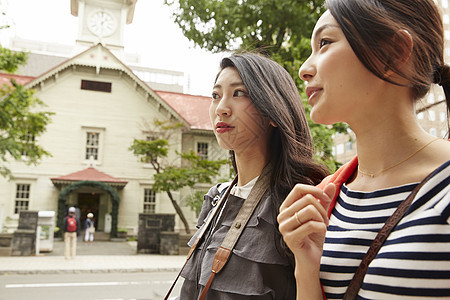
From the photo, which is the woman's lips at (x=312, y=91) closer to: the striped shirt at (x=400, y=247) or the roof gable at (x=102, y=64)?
the striped shirt at (x=400, y=247)

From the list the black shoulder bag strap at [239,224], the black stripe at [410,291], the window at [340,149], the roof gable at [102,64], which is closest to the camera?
the black stripe at [410,291]

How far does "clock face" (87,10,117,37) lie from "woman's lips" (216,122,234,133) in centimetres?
2424

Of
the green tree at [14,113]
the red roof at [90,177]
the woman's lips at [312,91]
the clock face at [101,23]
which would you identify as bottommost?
the woman's lips at [312,91]

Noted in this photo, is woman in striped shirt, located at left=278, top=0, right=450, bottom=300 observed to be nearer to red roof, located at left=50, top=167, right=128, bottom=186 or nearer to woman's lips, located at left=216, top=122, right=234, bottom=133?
woman's lips, located at left=216, top=122, right=234, bottom=133

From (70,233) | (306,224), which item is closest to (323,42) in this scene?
(306,224)

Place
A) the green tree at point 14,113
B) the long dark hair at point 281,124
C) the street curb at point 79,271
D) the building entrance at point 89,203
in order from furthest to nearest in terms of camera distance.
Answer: the building entrance at point 89,203
the green tree at point 14,113
the street curb at point 79,271
the long dark hair at point 281,124

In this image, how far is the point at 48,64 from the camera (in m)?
51.5

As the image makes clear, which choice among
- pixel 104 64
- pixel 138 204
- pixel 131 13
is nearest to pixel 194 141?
pixel 138 204

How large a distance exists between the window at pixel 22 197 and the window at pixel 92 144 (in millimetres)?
3318

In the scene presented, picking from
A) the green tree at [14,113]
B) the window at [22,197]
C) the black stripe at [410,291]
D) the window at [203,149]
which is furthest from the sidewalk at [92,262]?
the black stripe at [410,291]

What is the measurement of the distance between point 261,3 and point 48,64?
166 feet

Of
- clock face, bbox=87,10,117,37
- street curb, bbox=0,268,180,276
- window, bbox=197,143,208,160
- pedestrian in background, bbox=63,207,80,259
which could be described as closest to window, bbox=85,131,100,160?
window, bbox=197,143,208,160

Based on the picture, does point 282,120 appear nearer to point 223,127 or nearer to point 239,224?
point 223,127

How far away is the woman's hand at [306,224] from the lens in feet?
3.18
